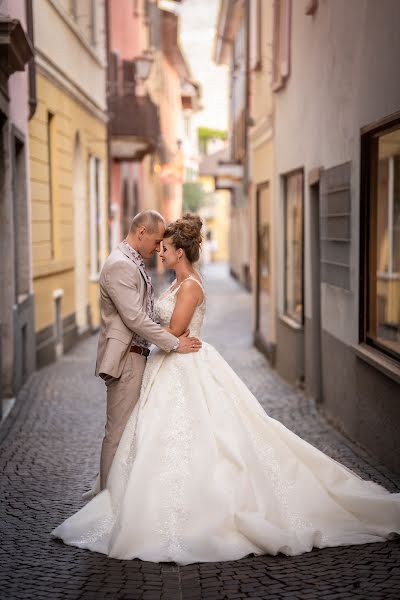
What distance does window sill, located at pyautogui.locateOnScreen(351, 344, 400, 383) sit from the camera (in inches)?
287

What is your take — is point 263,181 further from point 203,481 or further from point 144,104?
point 203,481

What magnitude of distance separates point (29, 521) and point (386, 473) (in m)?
2.57

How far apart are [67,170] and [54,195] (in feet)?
3.84

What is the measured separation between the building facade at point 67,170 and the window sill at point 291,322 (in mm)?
3202

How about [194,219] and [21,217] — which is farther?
[21,217]

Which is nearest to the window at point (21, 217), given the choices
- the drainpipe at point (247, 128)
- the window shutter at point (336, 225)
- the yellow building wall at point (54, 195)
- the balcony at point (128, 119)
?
the yellow building wall at point (54, 195)

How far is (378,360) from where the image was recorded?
7.77m

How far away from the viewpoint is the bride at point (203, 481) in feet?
18.0

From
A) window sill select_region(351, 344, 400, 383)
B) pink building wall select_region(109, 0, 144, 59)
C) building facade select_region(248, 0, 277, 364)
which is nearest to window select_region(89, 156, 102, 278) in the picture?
building facade select_region(248, 0, 277, 364)

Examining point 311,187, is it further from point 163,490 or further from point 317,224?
point 163,490

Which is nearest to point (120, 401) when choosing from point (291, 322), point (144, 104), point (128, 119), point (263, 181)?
point (291, 322)

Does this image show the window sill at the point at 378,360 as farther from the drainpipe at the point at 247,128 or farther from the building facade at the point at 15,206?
the drainpipe at the point at 247,128

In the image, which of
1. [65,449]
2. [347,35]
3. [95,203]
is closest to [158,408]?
[65,449]

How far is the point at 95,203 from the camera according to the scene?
20672 mm
